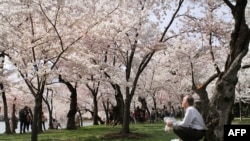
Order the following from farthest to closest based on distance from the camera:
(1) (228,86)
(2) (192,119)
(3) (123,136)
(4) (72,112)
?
(4) (72,112), (3) (123,136), (1) (228,86), (2) (192,119)

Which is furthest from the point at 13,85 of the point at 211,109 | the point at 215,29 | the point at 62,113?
the point at 62,113

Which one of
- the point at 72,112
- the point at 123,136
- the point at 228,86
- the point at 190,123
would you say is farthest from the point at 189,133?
the point at 72,112

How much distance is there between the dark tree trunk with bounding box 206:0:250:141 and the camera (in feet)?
35.6

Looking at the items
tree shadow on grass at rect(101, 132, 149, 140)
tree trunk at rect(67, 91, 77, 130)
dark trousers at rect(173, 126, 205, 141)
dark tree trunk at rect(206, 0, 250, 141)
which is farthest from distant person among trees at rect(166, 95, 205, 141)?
tree trunk at rect(67, 91, 77, 130)

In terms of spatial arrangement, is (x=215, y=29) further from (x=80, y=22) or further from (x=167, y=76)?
(x=167, y=76)

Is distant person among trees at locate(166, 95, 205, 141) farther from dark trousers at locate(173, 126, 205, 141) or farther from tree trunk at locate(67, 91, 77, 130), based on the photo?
tree trunk at locate(67, 91, 77, 130)

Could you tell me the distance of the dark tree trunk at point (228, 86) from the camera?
427 inches

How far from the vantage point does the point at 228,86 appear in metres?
11.1

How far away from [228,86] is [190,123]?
3.65 m

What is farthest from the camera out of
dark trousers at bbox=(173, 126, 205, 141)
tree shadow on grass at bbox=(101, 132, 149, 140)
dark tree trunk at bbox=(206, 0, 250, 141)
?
tree shadow on grass at bbox=(101, 132, 149, 140)

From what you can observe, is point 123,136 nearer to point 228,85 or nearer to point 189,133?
point 228,85

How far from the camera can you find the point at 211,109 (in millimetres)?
11125

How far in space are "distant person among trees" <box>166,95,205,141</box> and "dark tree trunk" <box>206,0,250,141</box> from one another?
3.03 m

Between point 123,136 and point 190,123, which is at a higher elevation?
point 190,123
